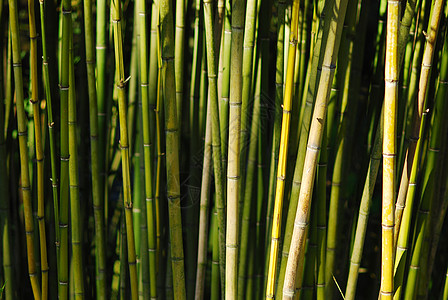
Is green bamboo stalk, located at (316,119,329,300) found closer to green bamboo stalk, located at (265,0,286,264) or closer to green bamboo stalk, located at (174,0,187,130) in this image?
green bamboo stalk, located at (265,0,286,264)

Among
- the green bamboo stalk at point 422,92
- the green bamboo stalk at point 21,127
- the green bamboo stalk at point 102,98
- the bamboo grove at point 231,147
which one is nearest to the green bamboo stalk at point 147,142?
the bamboo grove at point 231,147

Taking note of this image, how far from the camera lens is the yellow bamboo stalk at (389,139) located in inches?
22.4

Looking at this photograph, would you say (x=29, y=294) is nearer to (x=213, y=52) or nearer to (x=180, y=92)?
(x=180, y=92)

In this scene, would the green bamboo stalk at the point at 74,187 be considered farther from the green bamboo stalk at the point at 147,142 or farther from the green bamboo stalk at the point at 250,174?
the green bamboo stalk at the point at 250,174

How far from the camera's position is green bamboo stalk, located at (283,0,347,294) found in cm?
63

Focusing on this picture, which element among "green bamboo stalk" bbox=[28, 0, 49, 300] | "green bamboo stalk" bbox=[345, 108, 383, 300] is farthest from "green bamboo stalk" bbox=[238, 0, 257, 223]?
"green bamboo stalk" bbox=[28, 0, 49, 300]

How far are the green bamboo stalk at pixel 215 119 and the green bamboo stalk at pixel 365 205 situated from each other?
0.82ft

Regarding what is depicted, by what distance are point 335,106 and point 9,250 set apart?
0.79 m

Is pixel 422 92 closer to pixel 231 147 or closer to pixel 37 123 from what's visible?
pixel 231 147

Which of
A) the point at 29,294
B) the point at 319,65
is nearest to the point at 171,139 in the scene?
the point at 319,65

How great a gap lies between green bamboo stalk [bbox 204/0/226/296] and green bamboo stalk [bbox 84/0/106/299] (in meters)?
0.25

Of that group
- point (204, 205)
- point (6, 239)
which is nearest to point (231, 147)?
point (204, 205)

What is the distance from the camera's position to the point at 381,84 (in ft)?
3.25

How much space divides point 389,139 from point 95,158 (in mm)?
585
